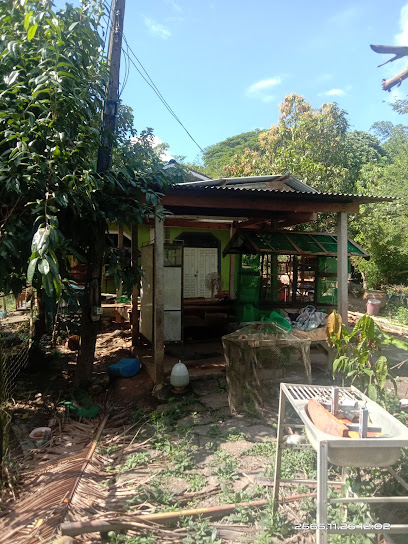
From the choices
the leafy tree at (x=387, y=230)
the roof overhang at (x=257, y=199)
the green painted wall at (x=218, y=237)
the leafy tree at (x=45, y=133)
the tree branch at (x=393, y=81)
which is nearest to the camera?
the tree branch at (x=393, y=81)

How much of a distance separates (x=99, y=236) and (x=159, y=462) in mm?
2953

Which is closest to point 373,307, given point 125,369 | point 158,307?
point 158,307

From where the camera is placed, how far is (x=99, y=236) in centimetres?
481

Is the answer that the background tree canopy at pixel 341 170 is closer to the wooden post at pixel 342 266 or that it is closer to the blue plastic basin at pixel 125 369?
the wooden post at pixel 342 266

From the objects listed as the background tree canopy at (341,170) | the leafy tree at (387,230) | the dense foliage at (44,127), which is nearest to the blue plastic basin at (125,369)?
the dense foliage at (44,127)

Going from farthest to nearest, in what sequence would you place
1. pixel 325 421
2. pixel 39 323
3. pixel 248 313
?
1. pixel 248 313
2. pixel 39 323
3. pixel 325 421

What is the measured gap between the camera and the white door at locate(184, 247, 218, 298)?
455 inches

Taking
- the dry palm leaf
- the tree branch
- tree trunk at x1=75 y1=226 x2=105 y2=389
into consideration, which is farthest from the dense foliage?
the tree branch

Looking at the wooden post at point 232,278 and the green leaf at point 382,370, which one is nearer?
A: the green leaf at point 382,370

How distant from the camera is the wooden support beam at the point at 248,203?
523 centimetres

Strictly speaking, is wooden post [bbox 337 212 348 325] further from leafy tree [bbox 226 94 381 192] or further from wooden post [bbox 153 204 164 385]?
leafy tree [bbox 226 94 381 192]

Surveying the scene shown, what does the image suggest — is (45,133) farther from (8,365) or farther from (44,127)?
(8,365)

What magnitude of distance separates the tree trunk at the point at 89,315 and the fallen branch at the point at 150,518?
2805 millimetres

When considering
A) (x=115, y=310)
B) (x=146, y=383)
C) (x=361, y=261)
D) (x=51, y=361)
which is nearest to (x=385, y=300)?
(x=361, y=261)
